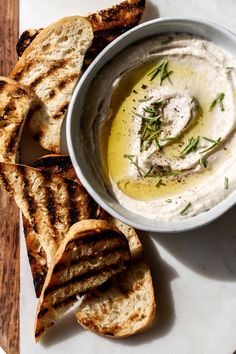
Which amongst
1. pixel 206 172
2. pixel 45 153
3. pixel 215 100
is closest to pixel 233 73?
pixel 215 100

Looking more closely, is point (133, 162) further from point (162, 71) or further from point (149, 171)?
point (162, 71)

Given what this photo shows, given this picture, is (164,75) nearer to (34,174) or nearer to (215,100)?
(215,100)

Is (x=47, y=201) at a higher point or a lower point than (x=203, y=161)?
lower

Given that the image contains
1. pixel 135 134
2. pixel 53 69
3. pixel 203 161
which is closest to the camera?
pixel 203 161

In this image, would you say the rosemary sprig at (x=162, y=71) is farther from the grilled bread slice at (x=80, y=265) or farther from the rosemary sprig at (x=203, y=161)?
the grilled bread slice at (x=80, y=265)

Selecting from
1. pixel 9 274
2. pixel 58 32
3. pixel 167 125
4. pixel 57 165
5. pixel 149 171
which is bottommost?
pixel 9 274

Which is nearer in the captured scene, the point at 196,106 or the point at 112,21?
the point at 196,106

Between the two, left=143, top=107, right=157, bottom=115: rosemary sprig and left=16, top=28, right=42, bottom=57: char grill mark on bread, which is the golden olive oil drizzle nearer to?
left=143, top=107, right=157, bottom=115: rosemary sprig

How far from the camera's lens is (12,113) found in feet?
9.75

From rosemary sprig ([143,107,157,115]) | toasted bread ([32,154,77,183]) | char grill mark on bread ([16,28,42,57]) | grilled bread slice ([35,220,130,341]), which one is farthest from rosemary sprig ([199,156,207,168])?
char grill mark on bread ([16,28,42,57])

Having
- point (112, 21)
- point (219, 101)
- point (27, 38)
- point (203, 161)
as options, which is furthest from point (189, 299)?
point (27, 38)

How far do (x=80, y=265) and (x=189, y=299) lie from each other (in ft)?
1.50

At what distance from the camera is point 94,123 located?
111 inches

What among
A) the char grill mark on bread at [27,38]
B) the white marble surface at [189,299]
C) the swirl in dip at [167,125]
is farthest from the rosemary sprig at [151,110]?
the char grill mark on bread at [27,38]
